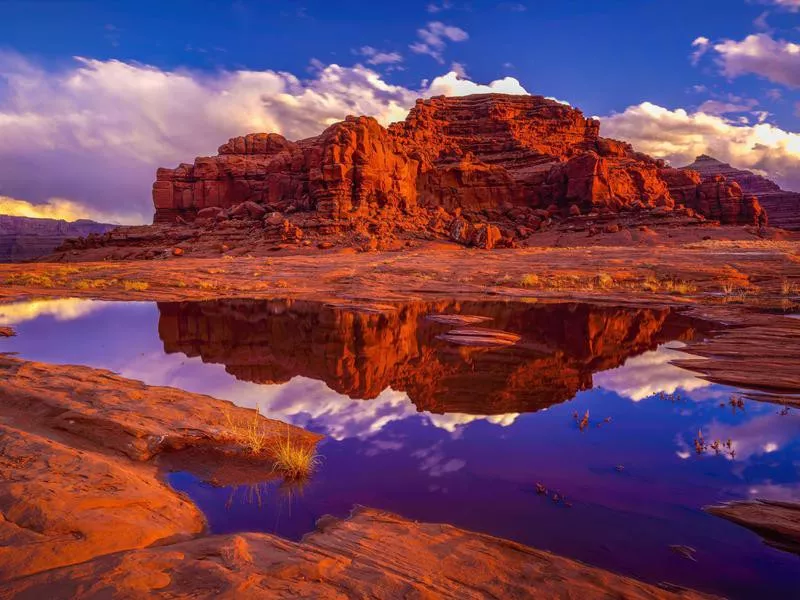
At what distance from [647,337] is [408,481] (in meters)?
11.3

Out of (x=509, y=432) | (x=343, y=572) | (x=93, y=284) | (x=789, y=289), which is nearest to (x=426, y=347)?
(x=509, y=432)

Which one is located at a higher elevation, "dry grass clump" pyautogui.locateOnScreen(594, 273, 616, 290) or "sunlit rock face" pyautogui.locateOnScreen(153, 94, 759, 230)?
"sunlit rock face" pyautogui.locateOnScreen(153, 94, 759, 230)

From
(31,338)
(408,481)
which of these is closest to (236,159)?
(31,338)

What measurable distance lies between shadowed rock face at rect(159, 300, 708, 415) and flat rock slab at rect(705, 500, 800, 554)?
132 inches

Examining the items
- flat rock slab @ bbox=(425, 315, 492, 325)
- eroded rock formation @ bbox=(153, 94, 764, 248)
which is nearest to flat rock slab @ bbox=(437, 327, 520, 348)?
flat rock slab @ bbox=(425, 315, 492, 325)

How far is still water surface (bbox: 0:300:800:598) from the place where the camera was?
13.7ft

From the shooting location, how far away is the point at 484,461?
18.5 ft

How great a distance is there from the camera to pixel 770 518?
4.33 metres

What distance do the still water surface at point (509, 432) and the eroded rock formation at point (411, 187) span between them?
45457 millimetres

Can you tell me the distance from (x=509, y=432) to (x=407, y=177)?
67.2 meters

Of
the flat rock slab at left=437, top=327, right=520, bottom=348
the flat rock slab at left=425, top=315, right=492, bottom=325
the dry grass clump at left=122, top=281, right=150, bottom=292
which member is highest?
the dry grass clump at left=122, top=281, right=150, bottom=292

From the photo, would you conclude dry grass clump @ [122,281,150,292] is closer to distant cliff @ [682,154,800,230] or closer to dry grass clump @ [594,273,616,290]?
dry grass clump @ [594,273,616,290]

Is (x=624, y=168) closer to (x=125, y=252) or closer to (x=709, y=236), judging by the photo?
(x=709, y=236)

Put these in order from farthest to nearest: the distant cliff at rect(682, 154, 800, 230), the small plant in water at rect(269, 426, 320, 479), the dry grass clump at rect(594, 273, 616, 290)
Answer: the distant cliff at rect(682, 154, 800, 230) < the dry grass clump at rect(594, 273, 616, 290) < the small plant in water at rect(269, 426, 320, 479)
